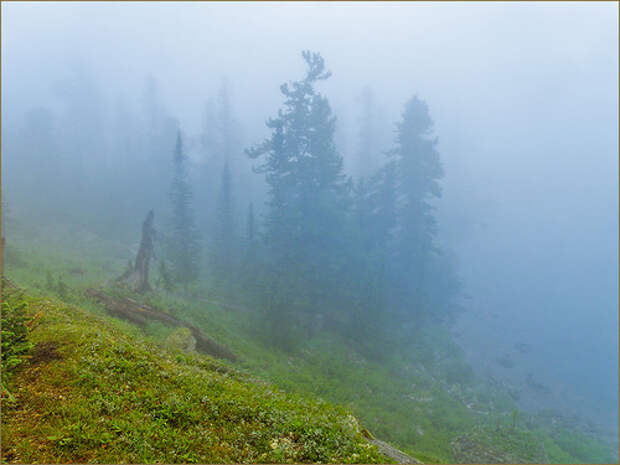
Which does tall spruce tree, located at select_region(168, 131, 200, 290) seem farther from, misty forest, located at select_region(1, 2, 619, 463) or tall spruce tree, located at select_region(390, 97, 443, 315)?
tall spruce tree, located at select_region(390, 97, 443, 315)

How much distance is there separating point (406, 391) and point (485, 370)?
1402 centimetres

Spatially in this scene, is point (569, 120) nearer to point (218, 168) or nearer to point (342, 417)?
point (218, 168)

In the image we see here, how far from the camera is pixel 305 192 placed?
98.0ft

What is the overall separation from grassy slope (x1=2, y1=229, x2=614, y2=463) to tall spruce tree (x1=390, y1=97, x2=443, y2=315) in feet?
24.8

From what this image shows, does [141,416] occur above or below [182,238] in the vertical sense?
below

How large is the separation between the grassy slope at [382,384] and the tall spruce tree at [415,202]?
24.8 feet

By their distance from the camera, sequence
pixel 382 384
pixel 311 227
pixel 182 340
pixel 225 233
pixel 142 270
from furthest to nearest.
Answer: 1. pixel 225 233
2. pixel 311 227
3. pixel 382 384
4. pixel 142 270
5. pixel 182 340

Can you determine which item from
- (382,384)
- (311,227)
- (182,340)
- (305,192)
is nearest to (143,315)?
(182,340)

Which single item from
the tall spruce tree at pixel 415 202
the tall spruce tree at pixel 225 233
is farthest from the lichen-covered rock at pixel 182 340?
the tall spruce tree at pixel 415 202

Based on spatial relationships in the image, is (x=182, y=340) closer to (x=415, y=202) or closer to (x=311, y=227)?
(x=311, y=227)

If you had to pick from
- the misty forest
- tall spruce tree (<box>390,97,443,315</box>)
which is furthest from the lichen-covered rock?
tall spruce tree (<box>390,97,443,315</box>)

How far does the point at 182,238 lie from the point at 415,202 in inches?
989

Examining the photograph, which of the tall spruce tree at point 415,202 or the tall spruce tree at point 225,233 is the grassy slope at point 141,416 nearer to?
the tall spruce tree at point 225,233

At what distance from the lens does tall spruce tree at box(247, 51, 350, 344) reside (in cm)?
2789
